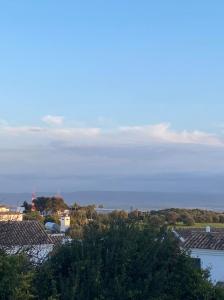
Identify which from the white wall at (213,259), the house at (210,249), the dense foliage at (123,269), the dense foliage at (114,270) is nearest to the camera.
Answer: the dense foliage at (114,270)

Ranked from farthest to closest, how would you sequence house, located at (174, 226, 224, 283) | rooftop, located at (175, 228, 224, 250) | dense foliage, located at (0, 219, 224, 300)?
1. rooftop, located at (175, 228, 224, 250)
2. house, located at (174, 226, 224, 283)
3. dense foliage, located at (0, 219, 224, 300)

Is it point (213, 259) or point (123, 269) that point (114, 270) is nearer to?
point (123, 269)

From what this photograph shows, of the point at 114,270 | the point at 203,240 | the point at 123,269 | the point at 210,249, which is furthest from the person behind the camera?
the point at 203,240

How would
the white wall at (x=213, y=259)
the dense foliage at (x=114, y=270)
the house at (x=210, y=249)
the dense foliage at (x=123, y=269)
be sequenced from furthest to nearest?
the white wall at (x=213, y=259) < the house at (x=210, y=249) < the dense foliage at (x=123, y=269) < the dense foliage at (x=114, y=270)

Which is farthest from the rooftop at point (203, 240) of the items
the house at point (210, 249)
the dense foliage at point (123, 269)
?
the dense foliage at point (123, 269)

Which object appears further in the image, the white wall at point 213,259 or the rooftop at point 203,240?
the rooftop at point 203,240

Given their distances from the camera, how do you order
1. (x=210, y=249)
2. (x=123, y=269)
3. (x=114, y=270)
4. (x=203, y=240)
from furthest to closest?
(x=203, y=240), (x=210, y=249), (x=114, y=270), (x=123, y=269)

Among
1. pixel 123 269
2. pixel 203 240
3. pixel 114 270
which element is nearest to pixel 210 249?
pixel 203 240

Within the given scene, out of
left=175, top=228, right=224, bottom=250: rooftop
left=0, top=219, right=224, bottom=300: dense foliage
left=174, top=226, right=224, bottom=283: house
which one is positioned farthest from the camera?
left=175, top=228, right=224, bottom=250: rooftop

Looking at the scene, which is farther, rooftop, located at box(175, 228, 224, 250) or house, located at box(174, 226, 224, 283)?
rooftop, located at box(175, 228, 224, 250)

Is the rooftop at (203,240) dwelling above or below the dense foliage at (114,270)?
above

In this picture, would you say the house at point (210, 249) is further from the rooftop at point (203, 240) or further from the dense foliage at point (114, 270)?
the dense foliage at point (114, 270)

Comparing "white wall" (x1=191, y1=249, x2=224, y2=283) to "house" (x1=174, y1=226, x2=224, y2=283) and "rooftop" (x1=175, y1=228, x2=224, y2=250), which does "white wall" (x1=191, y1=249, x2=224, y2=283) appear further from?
"rooftop" (x1=175, y1=228, x2=224, y2=250)

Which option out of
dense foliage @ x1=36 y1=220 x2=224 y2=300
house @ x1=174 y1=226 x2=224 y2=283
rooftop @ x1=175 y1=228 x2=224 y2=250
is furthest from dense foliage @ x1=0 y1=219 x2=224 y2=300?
rooftop @ x1=175 y1=228 x2=224 y2=250
